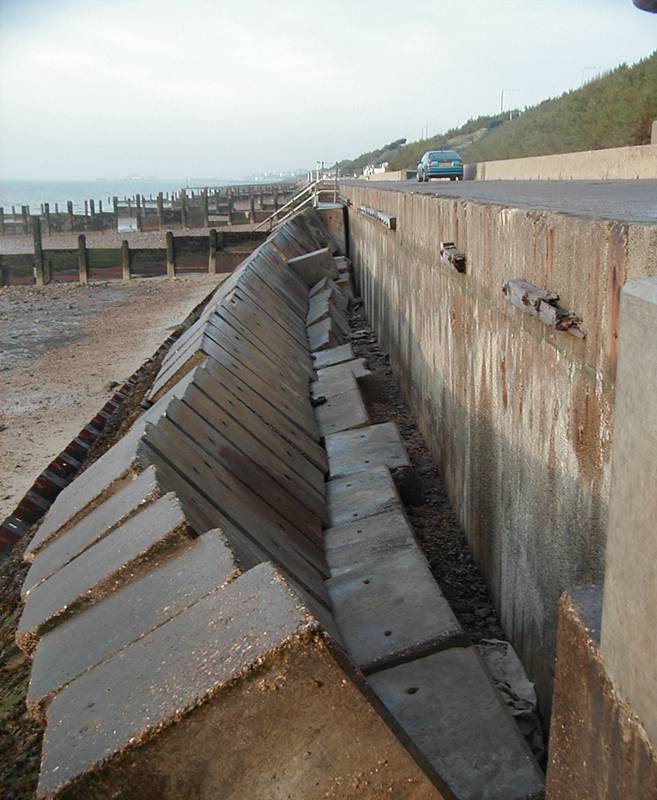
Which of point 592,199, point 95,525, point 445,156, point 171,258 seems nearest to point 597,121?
point 445,156

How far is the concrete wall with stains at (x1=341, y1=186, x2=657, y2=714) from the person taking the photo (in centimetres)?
287

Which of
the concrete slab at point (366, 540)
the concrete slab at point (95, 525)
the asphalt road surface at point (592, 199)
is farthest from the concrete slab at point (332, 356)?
the concrete slab at point (95, 525)

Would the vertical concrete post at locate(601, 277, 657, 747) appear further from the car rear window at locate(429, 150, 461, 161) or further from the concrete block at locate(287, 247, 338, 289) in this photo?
the car rear window at locate(429, 150, 461, 161)

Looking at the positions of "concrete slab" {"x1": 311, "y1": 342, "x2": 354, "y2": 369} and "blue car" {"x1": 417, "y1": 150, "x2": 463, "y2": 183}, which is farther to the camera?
"blue car" {"x1": 417, "y1": 150, "x2": 463, "y2": 183}

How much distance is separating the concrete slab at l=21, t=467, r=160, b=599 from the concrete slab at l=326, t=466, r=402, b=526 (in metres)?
2.00

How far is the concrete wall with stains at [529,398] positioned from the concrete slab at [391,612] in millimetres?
391

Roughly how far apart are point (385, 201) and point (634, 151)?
7.50 metres

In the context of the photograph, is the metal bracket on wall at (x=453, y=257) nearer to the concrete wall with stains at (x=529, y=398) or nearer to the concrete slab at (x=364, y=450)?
the concrete wall with stains at (x=529, y=398)

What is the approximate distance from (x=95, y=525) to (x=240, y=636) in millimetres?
1508

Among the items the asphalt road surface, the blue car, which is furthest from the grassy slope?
the asphalt road surface

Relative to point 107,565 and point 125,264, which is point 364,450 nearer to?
point 107,565

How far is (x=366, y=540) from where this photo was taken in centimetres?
502

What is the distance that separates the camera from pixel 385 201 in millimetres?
11891

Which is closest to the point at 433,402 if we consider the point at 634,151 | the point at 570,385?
the point at 570,385
